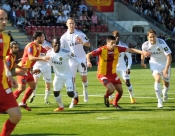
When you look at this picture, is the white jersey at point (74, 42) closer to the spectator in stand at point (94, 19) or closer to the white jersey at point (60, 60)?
the white jersey at point (60, 60)

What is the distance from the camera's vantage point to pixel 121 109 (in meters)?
16.7

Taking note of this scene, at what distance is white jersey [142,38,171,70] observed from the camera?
689 inches

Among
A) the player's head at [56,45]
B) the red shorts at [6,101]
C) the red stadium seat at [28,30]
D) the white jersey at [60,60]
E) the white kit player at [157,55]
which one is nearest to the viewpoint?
the red shorts at [6,101]

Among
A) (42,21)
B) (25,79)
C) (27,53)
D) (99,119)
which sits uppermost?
(42,21)

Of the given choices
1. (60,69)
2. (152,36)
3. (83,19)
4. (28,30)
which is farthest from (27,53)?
(83,19)

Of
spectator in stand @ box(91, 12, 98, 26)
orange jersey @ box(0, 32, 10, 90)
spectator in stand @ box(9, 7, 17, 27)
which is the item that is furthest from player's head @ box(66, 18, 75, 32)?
spectator in stand @ box(91, 12, 98, 26)

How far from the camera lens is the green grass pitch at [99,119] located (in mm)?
12633

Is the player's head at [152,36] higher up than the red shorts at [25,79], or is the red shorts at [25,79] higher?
the player's head at [152,36]

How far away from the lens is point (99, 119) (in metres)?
14.5

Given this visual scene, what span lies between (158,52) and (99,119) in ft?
13.2

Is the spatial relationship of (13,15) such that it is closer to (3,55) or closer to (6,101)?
(3,55)

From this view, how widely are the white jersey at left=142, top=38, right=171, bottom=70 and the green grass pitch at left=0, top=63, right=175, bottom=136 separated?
3.72ft

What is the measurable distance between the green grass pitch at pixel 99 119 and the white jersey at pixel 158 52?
1.13 metres

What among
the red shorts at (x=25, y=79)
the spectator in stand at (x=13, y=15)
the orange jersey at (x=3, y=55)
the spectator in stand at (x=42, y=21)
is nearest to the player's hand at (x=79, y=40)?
the red shorts at (x=25, y=79)
